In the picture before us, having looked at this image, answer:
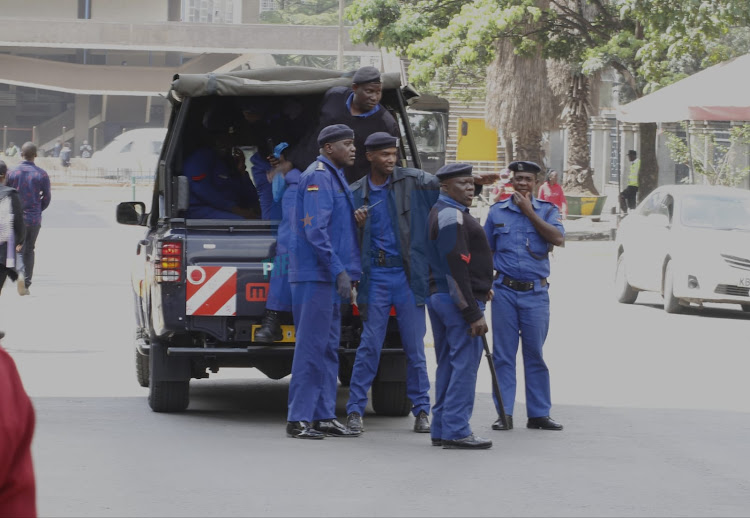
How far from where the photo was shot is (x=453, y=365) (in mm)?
8234

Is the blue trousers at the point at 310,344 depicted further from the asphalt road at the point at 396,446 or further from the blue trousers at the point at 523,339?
the blue trousers at the point at 523,339

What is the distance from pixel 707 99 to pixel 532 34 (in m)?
9.04

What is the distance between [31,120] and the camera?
72500mm

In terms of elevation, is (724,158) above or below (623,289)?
above

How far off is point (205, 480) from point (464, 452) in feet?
5.67

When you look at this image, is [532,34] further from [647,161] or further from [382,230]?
[382,230]

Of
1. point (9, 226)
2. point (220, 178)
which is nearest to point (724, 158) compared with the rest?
point (9, 226)

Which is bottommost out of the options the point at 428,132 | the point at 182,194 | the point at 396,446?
the point at 396,446

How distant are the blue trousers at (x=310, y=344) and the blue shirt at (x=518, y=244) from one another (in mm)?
1221

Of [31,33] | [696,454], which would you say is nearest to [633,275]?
[696,454]

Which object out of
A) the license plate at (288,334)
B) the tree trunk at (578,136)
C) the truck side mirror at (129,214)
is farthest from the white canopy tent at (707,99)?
the license plate at (288,334)

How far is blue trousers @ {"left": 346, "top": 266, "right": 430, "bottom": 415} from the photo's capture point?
8.70 metres

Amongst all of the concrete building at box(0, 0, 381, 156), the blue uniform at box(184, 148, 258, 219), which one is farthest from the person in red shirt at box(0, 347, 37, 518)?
the concrete building at box(0, 0, 381, 156)

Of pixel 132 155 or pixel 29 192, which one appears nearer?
pixel 29 192
